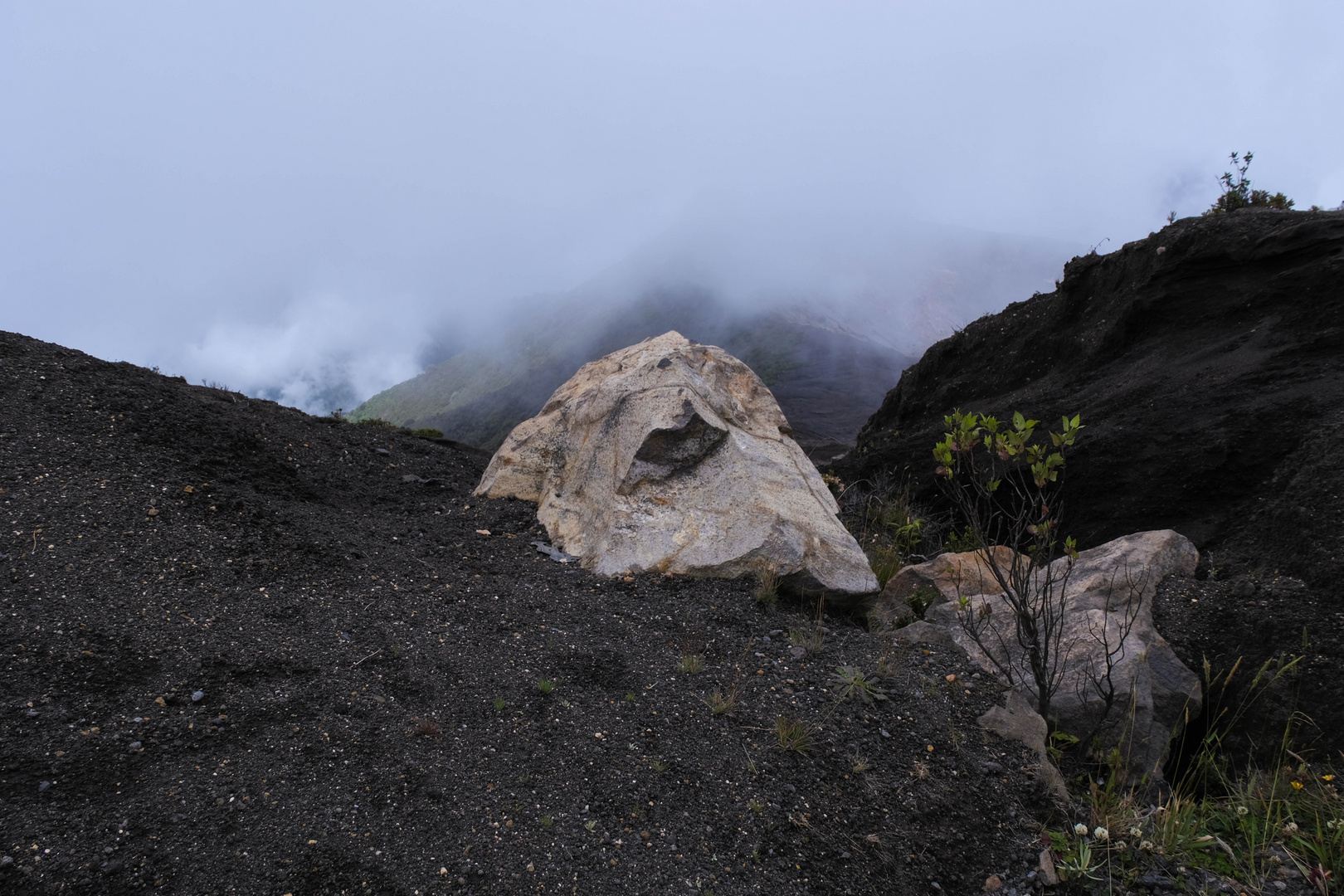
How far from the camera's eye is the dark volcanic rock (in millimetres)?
5523

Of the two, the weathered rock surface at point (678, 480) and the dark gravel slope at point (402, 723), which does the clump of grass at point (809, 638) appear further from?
the weathered rock surface at point (678, 480)

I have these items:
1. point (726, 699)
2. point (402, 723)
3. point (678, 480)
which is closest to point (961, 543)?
point (678, 480)

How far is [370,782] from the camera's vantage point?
10.2 ft

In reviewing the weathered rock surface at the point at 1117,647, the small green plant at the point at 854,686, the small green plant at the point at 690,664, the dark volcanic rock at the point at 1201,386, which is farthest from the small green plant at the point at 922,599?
the small green plant at the point at 690,664

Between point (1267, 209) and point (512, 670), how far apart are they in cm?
961

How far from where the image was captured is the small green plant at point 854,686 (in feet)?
13.1

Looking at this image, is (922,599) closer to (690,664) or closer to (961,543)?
(961,543)

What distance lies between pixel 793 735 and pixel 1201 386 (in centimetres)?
628

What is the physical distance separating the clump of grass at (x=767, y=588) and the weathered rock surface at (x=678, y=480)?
Result: 2.4 inches

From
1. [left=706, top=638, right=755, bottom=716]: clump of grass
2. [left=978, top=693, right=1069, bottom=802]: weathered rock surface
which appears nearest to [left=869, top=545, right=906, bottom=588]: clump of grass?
[left=978, top=693, right=1069, bottom=802]: weathered rock surface

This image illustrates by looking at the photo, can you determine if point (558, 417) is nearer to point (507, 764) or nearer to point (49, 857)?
point (507, 764)

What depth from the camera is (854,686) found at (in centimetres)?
405

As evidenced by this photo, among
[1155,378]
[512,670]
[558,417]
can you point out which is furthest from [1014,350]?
[512,670]

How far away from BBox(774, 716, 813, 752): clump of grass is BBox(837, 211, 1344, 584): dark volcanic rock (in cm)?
339
